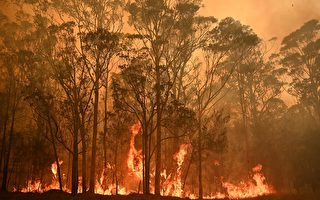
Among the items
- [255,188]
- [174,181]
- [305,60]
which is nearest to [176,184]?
[174,181]

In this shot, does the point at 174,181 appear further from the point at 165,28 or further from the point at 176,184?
the point at 165,28

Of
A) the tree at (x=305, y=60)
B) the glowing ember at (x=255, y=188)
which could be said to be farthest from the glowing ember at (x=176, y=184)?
the tree at (x=305, y=60)

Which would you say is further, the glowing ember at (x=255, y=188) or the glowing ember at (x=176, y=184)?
the glowing ember at (x=255, y=188)

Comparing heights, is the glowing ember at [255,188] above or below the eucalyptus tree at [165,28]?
below

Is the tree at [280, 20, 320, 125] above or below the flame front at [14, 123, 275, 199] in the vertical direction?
above

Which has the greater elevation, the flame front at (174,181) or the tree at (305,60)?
the tree at (305,60)

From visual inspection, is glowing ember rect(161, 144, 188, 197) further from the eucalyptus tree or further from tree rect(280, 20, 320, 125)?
tree rect(280, 20, 320, 125)

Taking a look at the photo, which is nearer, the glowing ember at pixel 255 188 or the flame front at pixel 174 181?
the flame front at pixel 174 181

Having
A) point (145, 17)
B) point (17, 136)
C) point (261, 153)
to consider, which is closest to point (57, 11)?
point (145, 17)

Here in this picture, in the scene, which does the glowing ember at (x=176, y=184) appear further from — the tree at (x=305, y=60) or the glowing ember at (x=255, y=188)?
the tree at (x=305, y=60)

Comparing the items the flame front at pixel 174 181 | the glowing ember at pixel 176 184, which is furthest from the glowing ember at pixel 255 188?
the glowing ember at pixel 176 184

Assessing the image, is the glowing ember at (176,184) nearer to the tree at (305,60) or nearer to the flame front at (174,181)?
the flame front at (174,181)

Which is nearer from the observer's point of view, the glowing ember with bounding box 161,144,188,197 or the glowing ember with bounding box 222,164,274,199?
the glowing ember with bounding box 161,144,188,197

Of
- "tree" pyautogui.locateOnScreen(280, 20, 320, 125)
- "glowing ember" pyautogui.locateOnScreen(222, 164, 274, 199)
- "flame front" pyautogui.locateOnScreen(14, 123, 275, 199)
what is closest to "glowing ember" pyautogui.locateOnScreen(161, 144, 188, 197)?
"flame front" pyautogui.locateOnScreen(14, 123, 275, 199)
